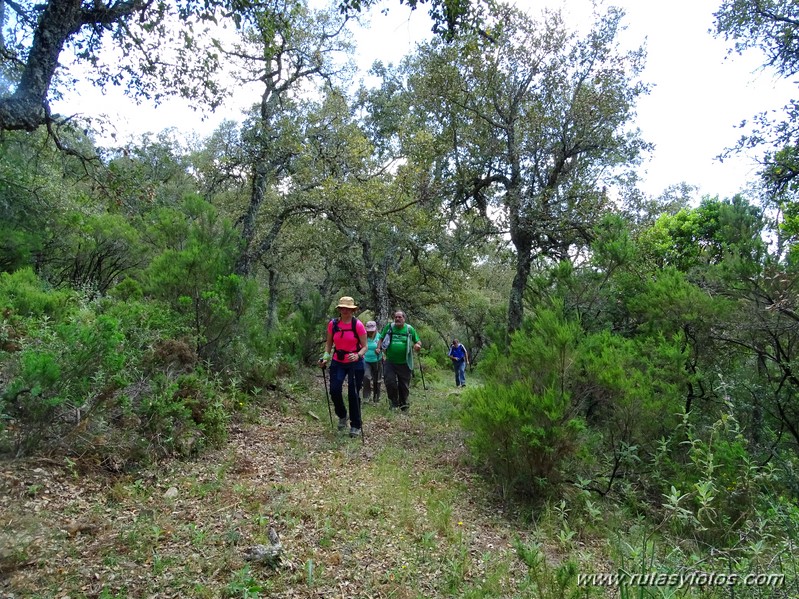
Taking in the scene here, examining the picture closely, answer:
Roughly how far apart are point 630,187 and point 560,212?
3.43 meters

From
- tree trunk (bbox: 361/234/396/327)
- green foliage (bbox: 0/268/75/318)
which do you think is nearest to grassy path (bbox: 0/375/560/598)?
green foliage (bbox: 0/268/75/318)

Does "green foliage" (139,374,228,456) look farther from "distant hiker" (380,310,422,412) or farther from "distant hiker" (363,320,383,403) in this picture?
"distant hiker" (363,320,383,403)

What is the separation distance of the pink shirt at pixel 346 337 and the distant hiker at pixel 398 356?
2024 millimetres

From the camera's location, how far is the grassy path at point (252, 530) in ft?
9.76

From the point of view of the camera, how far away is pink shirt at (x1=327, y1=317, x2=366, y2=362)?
6359 mm

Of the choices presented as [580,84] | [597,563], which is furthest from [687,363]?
[580,84]

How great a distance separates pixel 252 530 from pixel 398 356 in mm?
4964

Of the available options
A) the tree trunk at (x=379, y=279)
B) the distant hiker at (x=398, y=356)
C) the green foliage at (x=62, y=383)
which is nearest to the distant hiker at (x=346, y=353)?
the distant hiker at (x=398, y=356)

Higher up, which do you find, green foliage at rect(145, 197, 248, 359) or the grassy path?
green foliage at rect(145, 197, 248, 359)

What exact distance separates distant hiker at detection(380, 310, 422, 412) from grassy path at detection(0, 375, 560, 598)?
9.70ft

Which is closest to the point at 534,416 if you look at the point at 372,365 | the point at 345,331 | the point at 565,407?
the point at 565,407

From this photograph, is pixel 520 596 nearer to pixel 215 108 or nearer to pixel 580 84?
pixel 215 108

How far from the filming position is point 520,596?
10.2 ft

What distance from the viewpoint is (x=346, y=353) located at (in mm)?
6352
